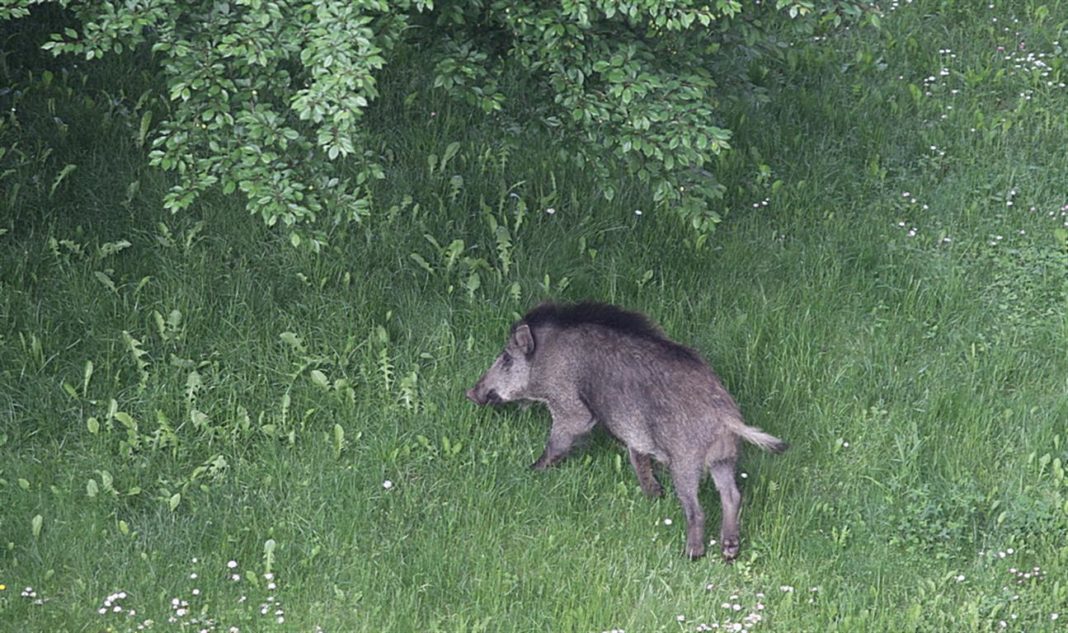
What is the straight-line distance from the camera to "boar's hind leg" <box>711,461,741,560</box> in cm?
683

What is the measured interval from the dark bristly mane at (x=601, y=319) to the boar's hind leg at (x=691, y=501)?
582 mm

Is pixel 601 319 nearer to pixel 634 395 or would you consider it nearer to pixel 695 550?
pixel 634 395

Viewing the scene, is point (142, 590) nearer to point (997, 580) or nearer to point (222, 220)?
point (222, 220)

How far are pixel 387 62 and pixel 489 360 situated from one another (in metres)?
1.70

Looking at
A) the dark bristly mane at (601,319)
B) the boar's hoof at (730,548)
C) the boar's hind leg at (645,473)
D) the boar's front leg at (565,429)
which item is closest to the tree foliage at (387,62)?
the dark bristly mane at (601,319)

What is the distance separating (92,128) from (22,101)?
472 millimetres

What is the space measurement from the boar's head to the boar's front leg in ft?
0.76

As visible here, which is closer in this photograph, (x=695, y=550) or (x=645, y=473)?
(x=695, y=550)

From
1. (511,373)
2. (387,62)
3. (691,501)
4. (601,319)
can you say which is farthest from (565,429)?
(387,62)

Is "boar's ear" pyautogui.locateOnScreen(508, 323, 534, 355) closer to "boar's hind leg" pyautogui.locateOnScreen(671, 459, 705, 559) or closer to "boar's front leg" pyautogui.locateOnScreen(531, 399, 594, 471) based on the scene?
"boar's front leg" pyautogui.locateOnScreen(531, 399, 594, 471)

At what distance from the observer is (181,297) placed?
324 inches

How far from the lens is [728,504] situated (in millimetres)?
6855

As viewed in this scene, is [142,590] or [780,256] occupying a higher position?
[780,256]

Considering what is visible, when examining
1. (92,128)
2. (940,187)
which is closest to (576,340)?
(940,187)
